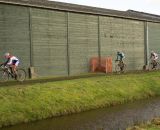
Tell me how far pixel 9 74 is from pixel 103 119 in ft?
31.8

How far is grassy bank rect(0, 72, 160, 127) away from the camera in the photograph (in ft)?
61.2

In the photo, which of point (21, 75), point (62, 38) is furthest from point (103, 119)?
point (62, 38)

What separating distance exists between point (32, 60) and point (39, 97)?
10.9 metres

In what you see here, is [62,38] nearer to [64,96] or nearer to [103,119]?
[64,96]

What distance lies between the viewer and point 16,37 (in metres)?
29.9

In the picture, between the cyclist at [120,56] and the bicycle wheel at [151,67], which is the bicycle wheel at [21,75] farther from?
the bicycle wheel at [151,67]

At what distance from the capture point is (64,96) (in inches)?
854

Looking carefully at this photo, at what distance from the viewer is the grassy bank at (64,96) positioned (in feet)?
61.2

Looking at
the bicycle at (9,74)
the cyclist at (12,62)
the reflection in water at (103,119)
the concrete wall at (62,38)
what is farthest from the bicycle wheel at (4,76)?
the reflection in water at (103,119)

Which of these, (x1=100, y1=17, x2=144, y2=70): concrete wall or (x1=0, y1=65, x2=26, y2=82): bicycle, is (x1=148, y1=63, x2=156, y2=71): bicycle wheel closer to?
(x1=100, y1=17, x2=144, y2=70): concrete wall

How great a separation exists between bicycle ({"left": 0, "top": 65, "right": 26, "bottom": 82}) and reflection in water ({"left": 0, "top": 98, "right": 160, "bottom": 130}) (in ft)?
23.0

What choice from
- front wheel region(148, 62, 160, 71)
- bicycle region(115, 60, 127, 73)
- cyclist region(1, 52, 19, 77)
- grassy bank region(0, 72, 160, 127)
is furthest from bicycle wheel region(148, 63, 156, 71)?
cyclist region(1, 52, 19, 77)

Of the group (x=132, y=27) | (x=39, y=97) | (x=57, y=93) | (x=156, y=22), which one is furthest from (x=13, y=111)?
(x=156, y=22)

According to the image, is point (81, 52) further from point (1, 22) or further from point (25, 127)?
point (25, 127)
